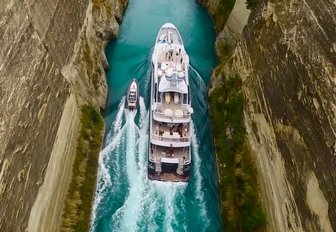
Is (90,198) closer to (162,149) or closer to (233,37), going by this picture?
(162,149)

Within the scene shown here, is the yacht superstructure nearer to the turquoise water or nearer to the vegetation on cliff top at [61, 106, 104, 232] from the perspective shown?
the turquoise water

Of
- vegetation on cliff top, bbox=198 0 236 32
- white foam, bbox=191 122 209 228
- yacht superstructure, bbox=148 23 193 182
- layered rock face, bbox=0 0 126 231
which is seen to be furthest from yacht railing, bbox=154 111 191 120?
vegetation on cliff top, bbox=198 0 236 32

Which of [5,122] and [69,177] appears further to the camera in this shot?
[69,177]

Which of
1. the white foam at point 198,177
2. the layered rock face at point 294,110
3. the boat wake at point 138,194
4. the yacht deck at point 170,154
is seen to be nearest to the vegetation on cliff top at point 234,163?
the layered rock face at point 294,110

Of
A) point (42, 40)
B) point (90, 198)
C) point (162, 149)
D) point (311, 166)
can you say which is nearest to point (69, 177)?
point (90, 198)

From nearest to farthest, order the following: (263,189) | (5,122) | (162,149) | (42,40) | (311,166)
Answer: (5,122) < (311,166) < (42,40) < (263,189) < (162,149)

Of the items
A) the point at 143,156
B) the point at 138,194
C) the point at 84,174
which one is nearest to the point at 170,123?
the point at 143,156

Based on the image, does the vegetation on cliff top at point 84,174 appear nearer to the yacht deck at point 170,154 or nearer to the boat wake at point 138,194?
the boat wake at point 138,194

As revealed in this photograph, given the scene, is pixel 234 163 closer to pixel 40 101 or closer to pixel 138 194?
pixel 138 194
